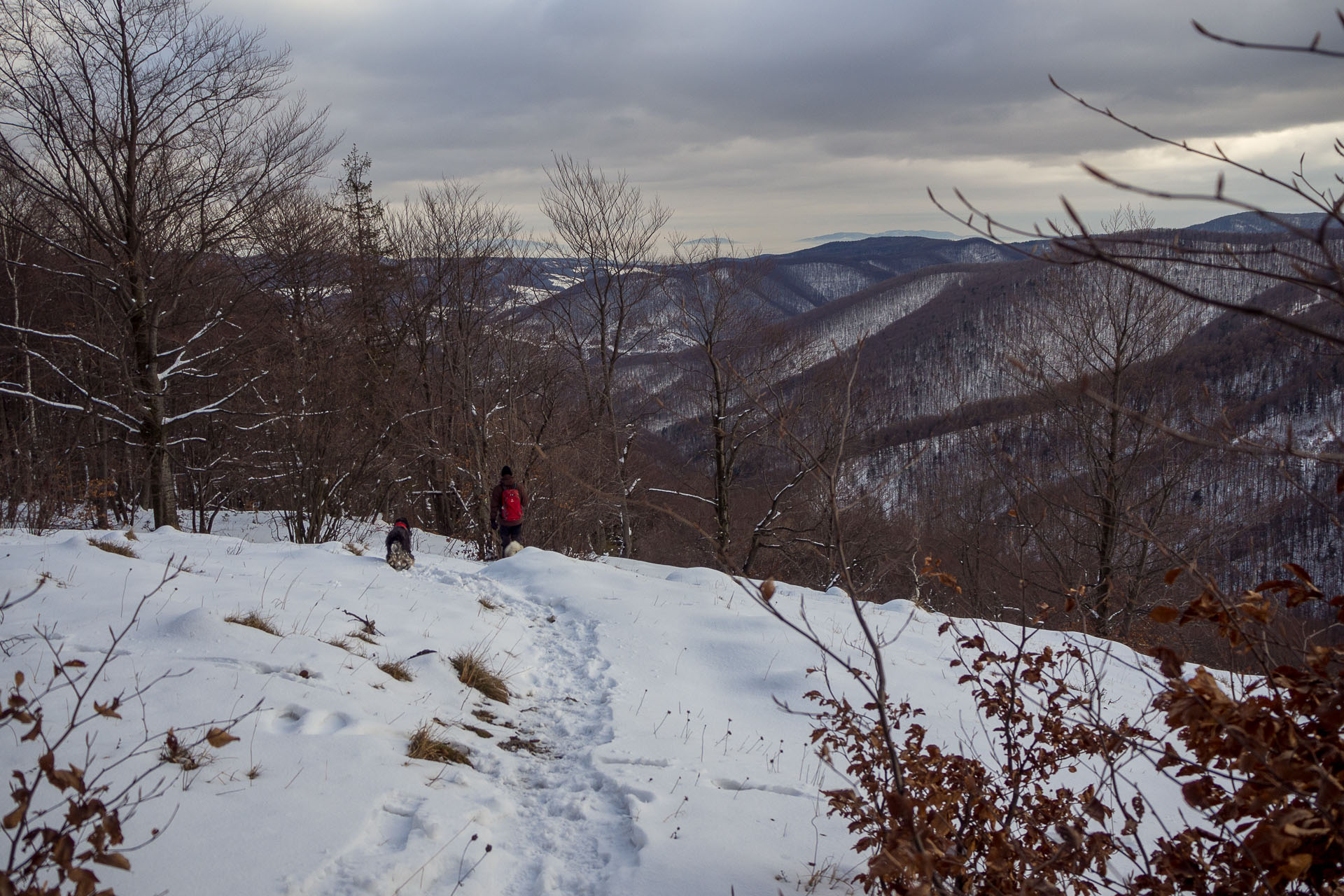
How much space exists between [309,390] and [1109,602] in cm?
1636

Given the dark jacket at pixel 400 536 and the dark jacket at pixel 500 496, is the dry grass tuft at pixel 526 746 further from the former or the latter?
the dark jacket at pixel 500 496

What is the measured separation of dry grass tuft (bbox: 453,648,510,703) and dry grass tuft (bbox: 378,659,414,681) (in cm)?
35

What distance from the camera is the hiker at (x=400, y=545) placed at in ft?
26.7

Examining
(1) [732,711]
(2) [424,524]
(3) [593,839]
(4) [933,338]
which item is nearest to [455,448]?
(2) [424,524]

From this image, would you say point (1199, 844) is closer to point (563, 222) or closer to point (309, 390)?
point (309, 390)

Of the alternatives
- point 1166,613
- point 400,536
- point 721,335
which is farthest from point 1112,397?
point 1166,613

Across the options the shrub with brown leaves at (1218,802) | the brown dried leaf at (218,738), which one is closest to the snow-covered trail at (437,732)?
the brown dried leaf at (218,738)

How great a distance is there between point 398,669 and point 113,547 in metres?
3.15

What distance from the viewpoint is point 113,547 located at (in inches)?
243

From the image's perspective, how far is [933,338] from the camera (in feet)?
382

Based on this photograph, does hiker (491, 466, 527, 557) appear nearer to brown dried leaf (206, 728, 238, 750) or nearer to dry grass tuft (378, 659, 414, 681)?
dry grass tuft (378, 659, 414, 681)

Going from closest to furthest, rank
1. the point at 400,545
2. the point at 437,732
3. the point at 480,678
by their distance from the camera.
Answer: the point at 437,732 < the point at 480,678 < the point at 400,545

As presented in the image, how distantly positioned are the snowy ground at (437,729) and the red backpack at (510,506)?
3.62 meters

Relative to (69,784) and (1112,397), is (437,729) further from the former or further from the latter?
(1112,397)
